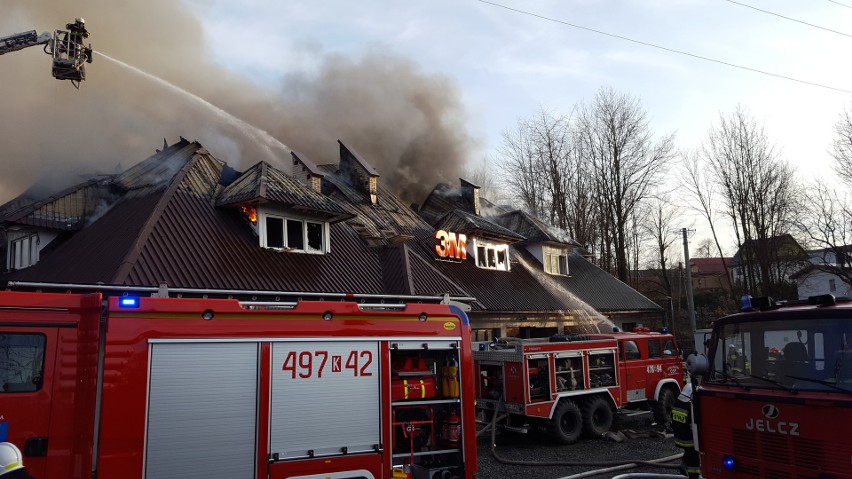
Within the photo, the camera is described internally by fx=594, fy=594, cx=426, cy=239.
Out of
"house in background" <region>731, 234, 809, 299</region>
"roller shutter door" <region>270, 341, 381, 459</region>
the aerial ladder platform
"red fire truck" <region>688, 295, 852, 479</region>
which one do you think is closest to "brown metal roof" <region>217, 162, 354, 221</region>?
the aerial ladder platform

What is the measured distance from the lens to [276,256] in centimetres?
1548

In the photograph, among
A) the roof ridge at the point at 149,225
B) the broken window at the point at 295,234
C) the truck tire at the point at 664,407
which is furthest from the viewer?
the broken window at the point at 295,234

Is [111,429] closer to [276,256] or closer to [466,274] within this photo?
[276,256]

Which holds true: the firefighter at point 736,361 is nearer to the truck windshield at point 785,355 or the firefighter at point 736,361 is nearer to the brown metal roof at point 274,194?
the truck windshield at point 785,355

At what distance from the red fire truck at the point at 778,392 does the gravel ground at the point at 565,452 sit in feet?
12.7

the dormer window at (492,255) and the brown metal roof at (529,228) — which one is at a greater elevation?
the brown metal roof at (529,228)

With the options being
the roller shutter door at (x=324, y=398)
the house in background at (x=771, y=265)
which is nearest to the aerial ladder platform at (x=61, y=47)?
the roller shutter door at (x=324, y=398)

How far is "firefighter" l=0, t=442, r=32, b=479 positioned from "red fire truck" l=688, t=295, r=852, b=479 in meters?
5.40

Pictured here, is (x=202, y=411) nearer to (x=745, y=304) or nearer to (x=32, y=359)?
(x=32, y=359)

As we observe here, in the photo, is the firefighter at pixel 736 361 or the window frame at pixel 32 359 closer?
the window frame at pixel 32 359

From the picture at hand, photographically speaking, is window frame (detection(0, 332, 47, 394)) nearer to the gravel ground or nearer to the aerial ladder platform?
the gravel ground

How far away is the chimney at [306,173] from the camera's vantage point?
66.1 ft

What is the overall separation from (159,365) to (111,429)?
0.61 metres

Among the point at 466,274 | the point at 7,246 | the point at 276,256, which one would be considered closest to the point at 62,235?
the point at 7,246
